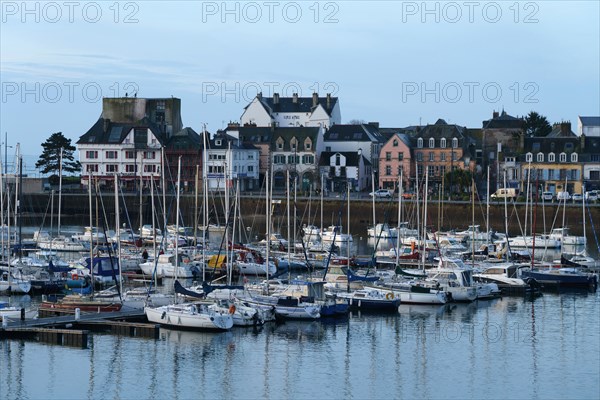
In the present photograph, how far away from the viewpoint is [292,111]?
113250 millimetres

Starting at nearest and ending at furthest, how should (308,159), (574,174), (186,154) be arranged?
(574,174) → (186,154) → (308,159)

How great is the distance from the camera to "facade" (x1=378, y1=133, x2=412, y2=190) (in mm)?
100500

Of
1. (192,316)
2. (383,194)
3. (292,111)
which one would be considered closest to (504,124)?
(383,194)

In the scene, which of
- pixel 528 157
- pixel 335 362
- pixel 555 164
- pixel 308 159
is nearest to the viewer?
pixel 335 362

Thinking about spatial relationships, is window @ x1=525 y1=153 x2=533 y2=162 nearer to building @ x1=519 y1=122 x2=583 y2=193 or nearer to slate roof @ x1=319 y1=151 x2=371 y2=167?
building @ x1=519 y1=122 x2=583 y2=193

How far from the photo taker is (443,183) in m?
95.8

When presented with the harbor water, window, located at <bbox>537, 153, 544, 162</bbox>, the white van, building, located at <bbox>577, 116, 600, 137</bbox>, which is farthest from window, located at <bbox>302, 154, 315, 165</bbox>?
the harbor water

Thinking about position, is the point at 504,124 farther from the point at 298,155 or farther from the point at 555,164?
the point at 298,155

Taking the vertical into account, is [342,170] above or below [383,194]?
above

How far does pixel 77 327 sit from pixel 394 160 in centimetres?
6265

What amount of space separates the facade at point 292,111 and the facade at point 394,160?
1031cm

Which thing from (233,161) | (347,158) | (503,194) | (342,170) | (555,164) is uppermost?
(347,158)

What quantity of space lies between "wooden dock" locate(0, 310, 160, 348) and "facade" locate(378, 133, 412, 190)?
59.6 metres

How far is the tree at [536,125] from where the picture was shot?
10747cm
